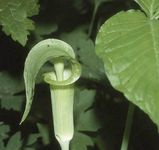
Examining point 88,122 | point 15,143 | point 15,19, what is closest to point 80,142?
point 88,122

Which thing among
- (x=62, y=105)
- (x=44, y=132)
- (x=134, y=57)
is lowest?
(x=44, y=132)

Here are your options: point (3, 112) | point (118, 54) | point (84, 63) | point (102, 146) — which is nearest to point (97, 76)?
point (84, 63)

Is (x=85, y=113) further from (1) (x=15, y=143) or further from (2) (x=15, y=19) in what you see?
(2) (x=15, y=19)

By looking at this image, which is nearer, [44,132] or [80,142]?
[80,142]

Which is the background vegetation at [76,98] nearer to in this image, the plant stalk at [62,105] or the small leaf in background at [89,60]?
the small leaf in background at [89,60]

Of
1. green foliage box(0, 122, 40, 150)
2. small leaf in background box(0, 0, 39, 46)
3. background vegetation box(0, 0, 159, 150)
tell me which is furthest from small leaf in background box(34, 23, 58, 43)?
small leaf in background box(0, 0, 39, 46)

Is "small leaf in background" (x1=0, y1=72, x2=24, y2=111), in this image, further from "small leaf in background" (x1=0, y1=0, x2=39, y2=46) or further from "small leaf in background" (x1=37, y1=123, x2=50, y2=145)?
"small leaf in background" (x1=0, y1=0, x2=39, y2=46)
